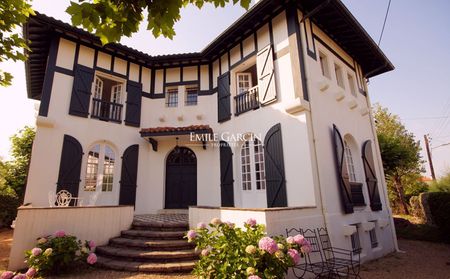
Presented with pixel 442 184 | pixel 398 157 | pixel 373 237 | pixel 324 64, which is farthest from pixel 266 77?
pixel 442 184

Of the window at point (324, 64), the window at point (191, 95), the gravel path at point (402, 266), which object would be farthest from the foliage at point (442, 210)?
the window at point (191, 95)

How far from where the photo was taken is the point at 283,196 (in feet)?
19.1

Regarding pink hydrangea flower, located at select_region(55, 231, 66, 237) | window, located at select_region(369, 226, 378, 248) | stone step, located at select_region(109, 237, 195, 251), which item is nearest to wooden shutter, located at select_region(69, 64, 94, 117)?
pink hydrangea flower, located at select_region(55, 231, 66, 237)

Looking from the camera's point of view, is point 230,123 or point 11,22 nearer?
point 11,22

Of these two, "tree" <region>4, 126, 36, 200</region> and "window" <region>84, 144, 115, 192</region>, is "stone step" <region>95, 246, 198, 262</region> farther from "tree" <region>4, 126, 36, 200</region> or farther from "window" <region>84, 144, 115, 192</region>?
"tree" <region>4, 126, 36, 200</region>

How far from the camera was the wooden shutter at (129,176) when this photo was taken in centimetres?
779

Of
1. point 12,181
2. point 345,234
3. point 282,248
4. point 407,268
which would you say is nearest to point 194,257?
point 282,248

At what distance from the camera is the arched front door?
8.38 meters

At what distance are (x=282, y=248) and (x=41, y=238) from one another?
4503 millimetres

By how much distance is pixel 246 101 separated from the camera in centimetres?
756

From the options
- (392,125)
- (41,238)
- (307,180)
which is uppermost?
(392,125)

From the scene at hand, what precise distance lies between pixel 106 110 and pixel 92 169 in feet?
6.89

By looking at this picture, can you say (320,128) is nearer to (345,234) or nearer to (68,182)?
(345,234)

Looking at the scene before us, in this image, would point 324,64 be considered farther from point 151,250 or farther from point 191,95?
point 151,250
